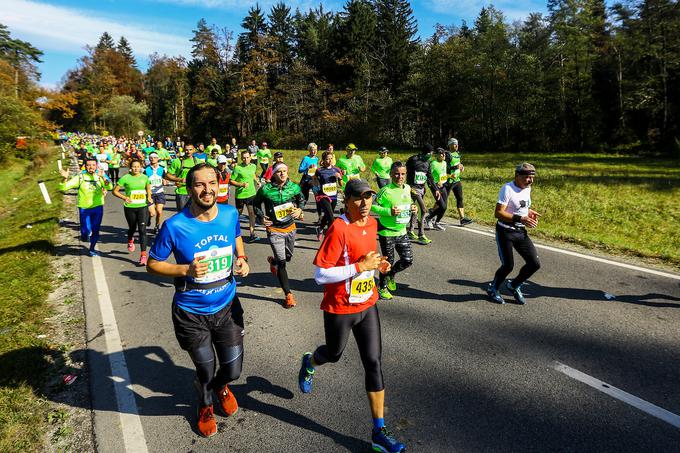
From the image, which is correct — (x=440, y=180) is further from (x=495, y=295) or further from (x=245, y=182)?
(x=245, y=182)

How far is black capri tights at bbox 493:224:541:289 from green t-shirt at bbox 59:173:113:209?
849 cm

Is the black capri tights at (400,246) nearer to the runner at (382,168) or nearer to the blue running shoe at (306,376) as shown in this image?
the blue running shoe at (306,376)

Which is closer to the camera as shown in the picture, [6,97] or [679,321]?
[679,321]

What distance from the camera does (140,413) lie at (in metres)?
3.88

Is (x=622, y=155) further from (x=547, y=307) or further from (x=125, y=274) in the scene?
(x=125, y=274)

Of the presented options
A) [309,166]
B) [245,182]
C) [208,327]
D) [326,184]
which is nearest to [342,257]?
[208,327]

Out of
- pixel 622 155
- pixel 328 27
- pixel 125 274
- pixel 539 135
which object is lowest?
pixel 125 274

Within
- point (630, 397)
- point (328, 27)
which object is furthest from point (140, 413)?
point (328, 27)

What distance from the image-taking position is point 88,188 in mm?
9148

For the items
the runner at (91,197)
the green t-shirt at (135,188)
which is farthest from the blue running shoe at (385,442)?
the runner at (91,197)

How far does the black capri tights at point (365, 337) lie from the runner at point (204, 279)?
856 millimetres

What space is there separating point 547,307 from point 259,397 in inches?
167

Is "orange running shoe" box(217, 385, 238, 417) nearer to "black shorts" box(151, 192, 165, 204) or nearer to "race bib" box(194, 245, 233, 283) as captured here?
"race bib" box(194, 245, 233, 283)

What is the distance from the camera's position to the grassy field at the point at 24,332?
3.74 metres
